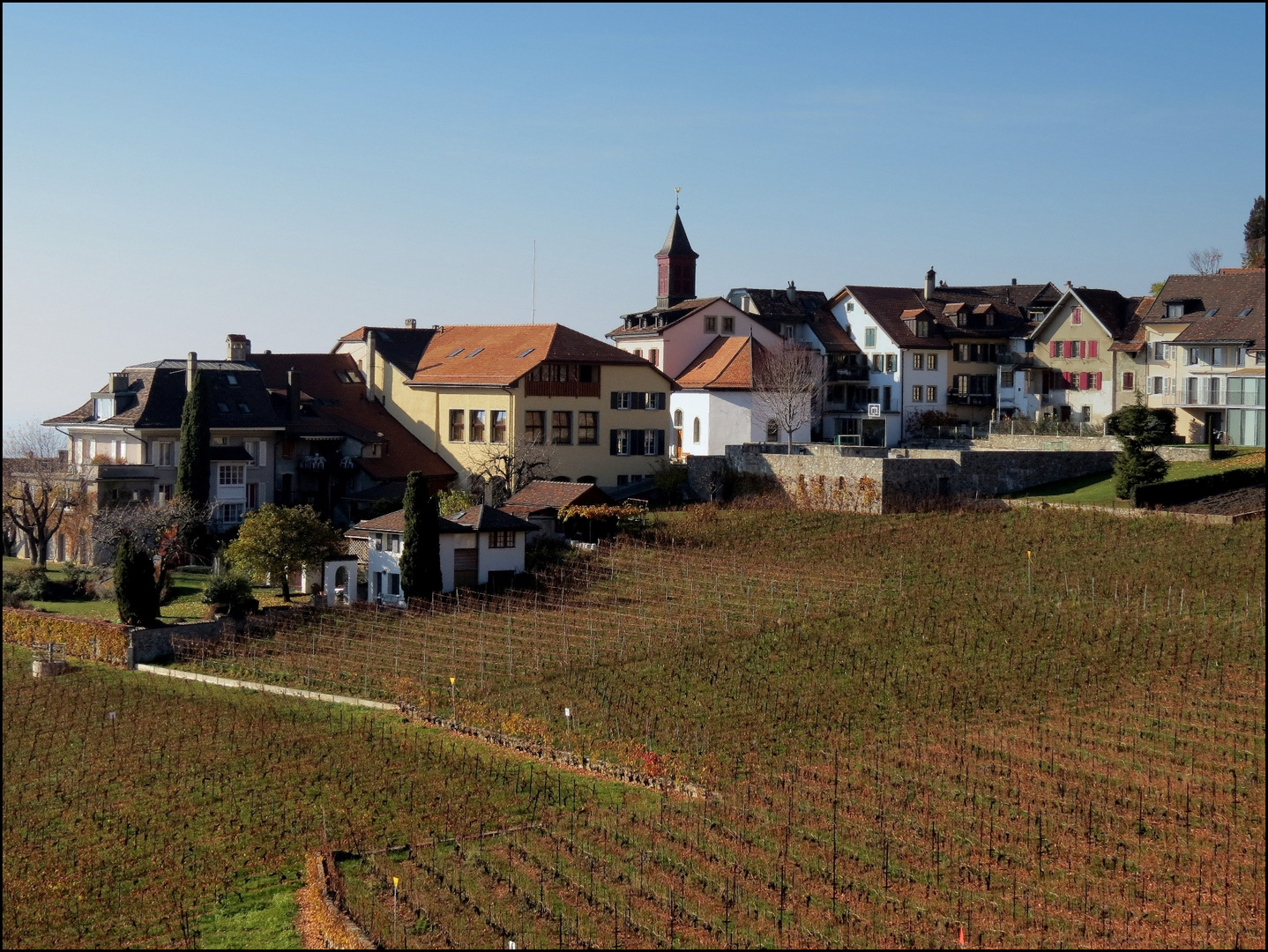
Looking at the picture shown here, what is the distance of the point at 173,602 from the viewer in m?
36.5

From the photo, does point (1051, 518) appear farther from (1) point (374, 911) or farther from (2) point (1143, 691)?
(1) point (374, 911)

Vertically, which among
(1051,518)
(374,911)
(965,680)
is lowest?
(374,911)

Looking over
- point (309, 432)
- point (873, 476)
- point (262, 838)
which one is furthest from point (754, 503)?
point (262, 838)

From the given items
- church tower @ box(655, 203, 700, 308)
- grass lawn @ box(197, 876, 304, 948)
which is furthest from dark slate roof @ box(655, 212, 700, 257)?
grass lawn @ box(197, 876, 304, 948)

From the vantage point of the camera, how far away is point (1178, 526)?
23484 mm

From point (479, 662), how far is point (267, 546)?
9.37 meters

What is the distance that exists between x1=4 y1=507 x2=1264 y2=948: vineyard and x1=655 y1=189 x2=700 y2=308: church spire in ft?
121

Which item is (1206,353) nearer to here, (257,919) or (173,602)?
(173,602)

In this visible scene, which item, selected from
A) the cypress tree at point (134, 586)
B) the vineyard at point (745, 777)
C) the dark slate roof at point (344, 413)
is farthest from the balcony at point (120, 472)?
the vineyard at point (745, 777)

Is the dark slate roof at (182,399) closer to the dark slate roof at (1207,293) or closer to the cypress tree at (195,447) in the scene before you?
the cypress tree at (195,447)

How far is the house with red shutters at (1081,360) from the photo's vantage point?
58.6m

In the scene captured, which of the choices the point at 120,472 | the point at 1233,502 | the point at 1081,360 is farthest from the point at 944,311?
the point at 1233,502

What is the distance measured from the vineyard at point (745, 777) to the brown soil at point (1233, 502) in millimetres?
372

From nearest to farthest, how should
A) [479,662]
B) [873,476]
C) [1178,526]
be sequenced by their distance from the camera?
[1178,526], [479,662], [873,476]
